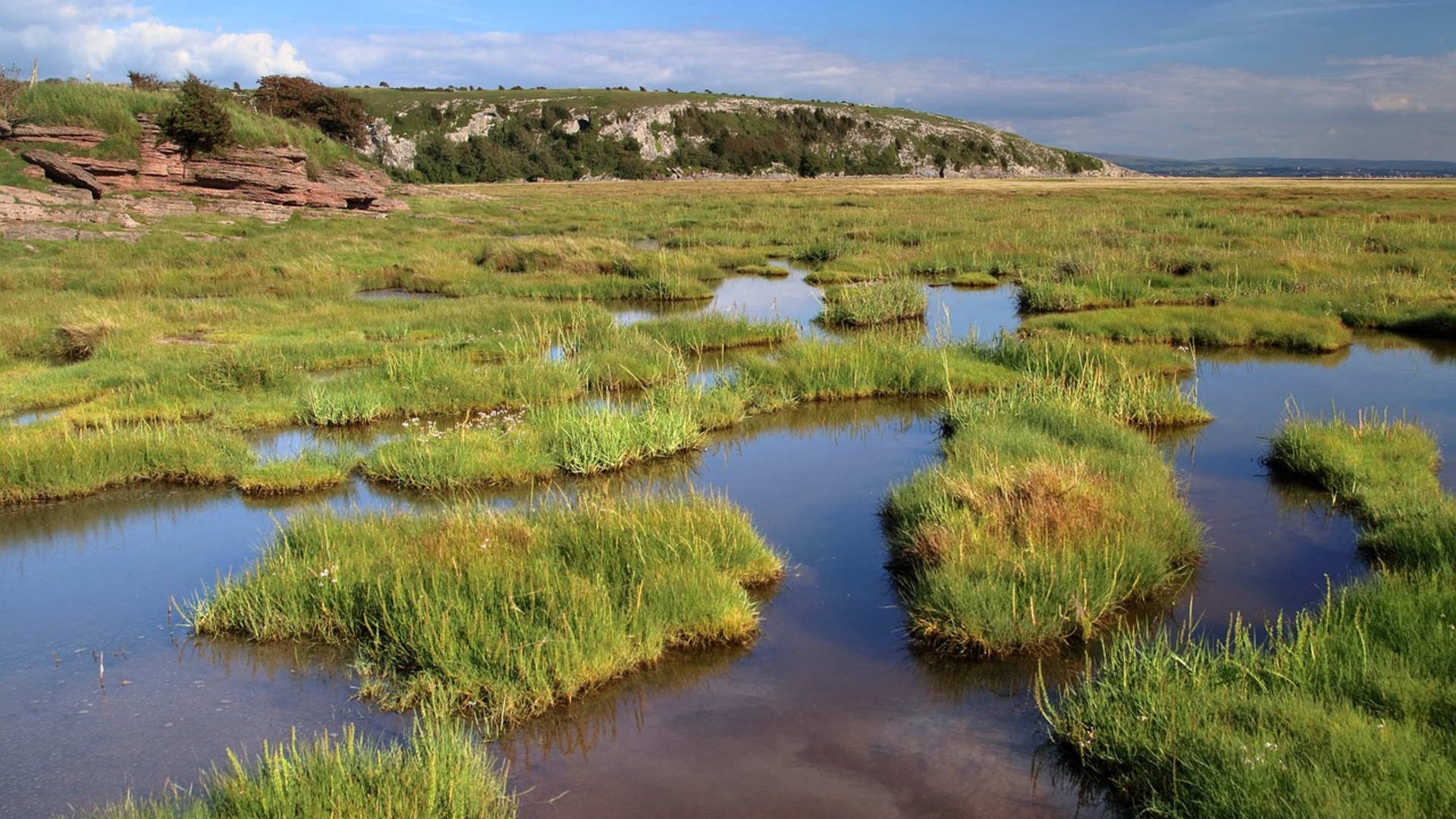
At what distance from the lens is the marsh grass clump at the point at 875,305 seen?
689 inches

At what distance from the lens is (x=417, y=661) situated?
19.3 ft

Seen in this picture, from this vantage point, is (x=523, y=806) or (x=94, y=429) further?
(x=94, y=429)

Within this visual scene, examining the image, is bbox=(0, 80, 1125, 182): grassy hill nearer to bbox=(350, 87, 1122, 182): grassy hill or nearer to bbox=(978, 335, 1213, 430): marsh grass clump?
bbox=(350, 87, 1122, 182): grassy hill

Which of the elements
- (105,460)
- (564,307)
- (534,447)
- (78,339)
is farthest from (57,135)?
(534,447)

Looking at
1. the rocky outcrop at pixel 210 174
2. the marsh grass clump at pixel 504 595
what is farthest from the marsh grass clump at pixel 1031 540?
the rocky outcrop at pixel 210 174

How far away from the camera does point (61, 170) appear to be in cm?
2528

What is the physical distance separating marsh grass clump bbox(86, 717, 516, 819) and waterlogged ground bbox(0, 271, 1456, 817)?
31cm

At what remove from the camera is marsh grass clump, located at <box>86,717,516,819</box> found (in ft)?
14.0

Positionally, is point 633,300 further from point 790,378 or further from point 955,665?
point 955,665

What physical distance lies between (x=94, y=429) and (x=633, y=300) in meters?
12.0

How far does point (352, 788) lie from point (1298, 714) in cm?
420

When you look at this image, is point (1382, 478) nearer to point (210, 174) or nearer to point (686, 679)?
point (686, 679)

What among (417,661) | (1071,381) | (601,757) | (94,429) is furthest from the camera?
(1071,381)

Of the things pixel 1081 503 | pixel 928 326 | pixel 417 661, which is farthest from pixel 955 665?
pixel 928 326
